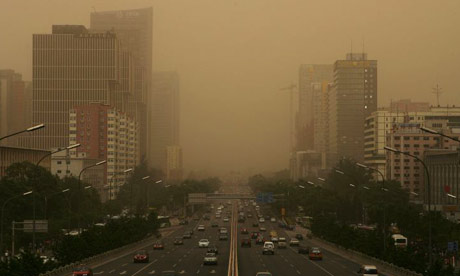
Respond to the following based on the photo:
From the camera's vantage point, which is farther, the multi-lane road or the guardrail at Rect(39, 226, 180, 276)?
the multi-lane road

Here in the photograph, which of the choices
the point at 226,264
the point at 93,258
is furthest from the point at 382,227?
the point at 93,258

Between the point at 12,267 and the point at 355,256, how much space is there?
1838 inches

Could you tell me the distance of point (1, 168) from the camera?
15450 cm

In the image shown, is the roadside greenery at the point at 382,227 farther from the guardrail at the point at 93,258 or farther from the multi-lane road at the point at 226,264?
the guardrail at the point at 93,258

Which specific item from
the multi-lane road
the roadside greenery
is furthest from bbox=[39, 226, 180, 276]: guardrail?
the roadside greenery

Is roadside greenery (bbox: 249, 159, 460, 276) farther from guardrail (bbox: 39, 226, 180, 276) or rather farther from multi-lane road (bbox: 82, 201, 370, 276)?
guardrail (bbox: 39, 226, 180, 276)

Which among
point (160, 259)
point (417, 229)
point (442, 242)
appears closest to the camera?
point (160, 259)

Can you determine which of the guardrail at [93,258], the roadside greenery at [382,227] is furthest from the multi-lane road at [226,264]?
the roadside greenery at [382,227]

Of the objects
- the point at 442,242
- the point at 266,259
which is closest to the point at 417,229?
the point at 442,242


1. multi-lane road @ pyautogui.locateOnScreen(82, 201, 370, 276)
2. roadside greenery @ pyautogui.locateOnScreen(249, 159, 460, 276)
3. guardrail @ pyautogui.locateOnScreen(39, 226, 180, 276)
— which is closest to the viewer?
guardrail @ pyautogui.locateOnScreen(39, 226, 180, 276)

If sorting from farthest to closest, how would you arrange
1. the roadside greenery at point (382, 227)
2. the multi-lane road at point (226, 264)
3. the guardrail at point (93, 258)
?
the roadside greenery at point (382, 227)
the multi-lane road at point (226, 264)
the guardrail at point (93, 258)

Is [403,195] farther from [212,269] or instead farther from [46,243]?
[212,269]

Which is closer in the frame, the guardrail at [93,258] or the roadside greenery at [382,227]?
the guardrail at [93,258]

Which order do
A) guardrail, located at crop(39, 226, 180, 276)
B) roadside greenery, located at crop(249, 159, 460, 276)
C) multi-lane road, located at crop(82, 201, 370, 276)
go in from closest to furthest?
guardrail, located at crop(39, 226, 180, 276)
multi-lane road, located at crop(82, 201, 370, 276)
roadside greenery, located at crop(249, 159, 460, 276)
